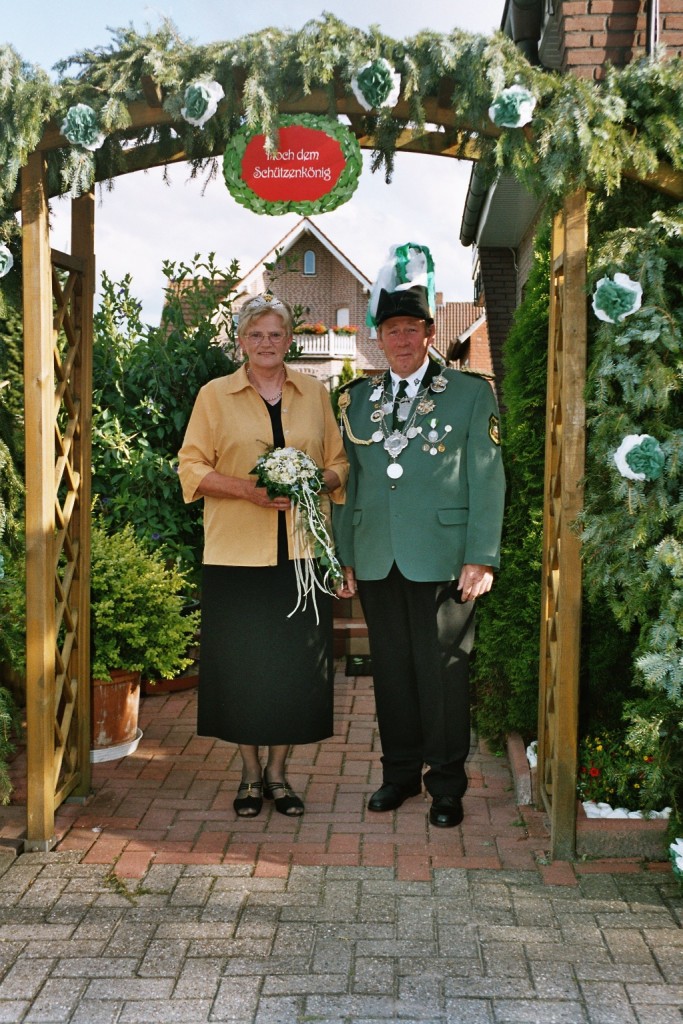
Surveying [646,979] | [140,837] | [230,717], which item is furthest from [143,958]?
[646,979]

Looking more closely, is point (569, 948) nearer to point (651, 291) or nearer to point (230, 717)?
point (230, 717)

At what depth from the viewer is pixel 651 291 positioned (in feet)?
11.2

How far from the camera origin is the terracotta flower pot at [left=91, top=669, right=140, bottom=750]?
16.1ft

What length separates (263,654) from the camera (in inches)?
161

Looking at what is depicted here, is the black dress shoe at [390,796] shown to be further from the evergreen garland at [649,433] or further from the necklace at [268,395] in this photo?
the necklace at [268,395]

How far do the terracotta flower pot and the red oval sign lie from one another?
2.53m

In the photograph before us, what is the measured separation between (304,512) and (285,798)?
1.27 meters

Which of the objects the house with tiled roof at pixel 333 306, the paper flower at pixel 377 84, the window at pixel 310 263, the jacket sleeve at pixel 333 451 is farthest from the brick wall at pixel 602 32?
the window at pixel 310 263

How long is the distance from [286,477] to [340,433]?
0.54 m

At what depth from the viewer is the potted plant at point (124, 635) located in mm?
4844

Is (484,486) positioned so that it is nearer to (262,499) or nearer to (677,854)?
(262,499)

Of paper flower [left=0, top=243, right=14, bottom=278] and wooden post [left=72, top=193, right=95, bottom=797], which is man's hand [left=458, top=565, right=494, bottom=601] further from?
paper flower [left=0, top=243, right=14, bottom=278]

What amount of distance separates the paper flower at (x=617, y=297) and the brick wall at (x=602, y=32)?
1446 millimetres

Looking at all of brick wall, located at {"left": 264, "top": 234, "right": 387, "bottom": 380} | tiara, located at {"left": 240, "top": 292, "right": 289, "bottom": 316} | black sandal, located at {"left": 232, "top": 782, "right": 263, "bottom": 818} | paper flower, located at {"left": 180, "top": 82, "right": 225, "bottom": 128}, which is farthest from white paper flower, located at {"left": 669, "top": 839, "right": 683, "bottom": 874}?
brick wall, located at {"left": 264, "top": 234, "right": 387, "bottom": 380}
